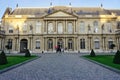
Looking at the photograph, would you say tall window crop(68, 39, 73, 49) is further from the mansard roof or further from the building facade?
the mansard roof

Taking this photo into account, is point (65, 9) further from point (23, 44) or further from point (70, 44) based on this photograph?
point (23, 44)

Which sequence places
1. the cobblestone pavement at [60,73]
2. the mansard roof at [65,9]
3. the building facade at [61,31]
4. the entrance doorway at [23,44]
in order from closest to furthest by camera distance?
the cobblestone pavement at [60,73] < the building facade at [61,31] < the entrance doorway at [23,44] < the mansard roof at [65,9]

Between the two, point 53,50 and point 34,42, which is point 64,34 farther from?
point 34,42

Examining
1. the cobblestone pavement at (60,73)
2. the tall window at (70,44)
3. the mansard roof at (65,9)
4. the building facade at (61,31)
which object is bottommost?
the cobblestone pavement at (60,73)

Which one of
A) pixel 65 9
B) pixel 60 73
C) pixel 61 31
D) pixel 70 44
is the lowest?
pixel 60 73

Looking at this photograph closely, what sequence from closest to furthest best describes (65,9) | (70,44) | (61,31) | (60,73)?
(60,73)
(70,44)
(61,31)
(65,9)

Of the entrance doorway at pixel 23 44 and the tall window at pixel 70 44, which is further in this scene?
the entrance doorway at pixel 23 44

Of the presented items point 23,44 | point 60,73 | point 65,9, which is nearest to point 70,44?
point 65,9

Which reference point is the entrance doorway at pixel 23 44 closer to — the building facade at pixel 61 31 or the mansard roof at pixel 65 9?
the building facade at pixel 61 31

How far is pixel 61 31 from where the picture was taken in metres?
44.5

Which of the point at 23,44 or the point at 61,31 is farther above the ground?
the point at 61,31

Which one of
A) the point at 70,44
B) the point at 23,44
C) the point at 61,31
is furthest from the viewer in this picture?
the point at 23,44

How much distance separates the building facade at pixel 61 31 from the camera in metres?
43.9

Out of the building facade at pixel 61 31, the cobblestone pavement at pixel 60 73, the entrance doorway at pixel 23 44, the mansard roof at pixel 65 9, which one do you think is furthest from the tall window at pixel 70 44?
the cobblestone pavement at pixel 60 73
